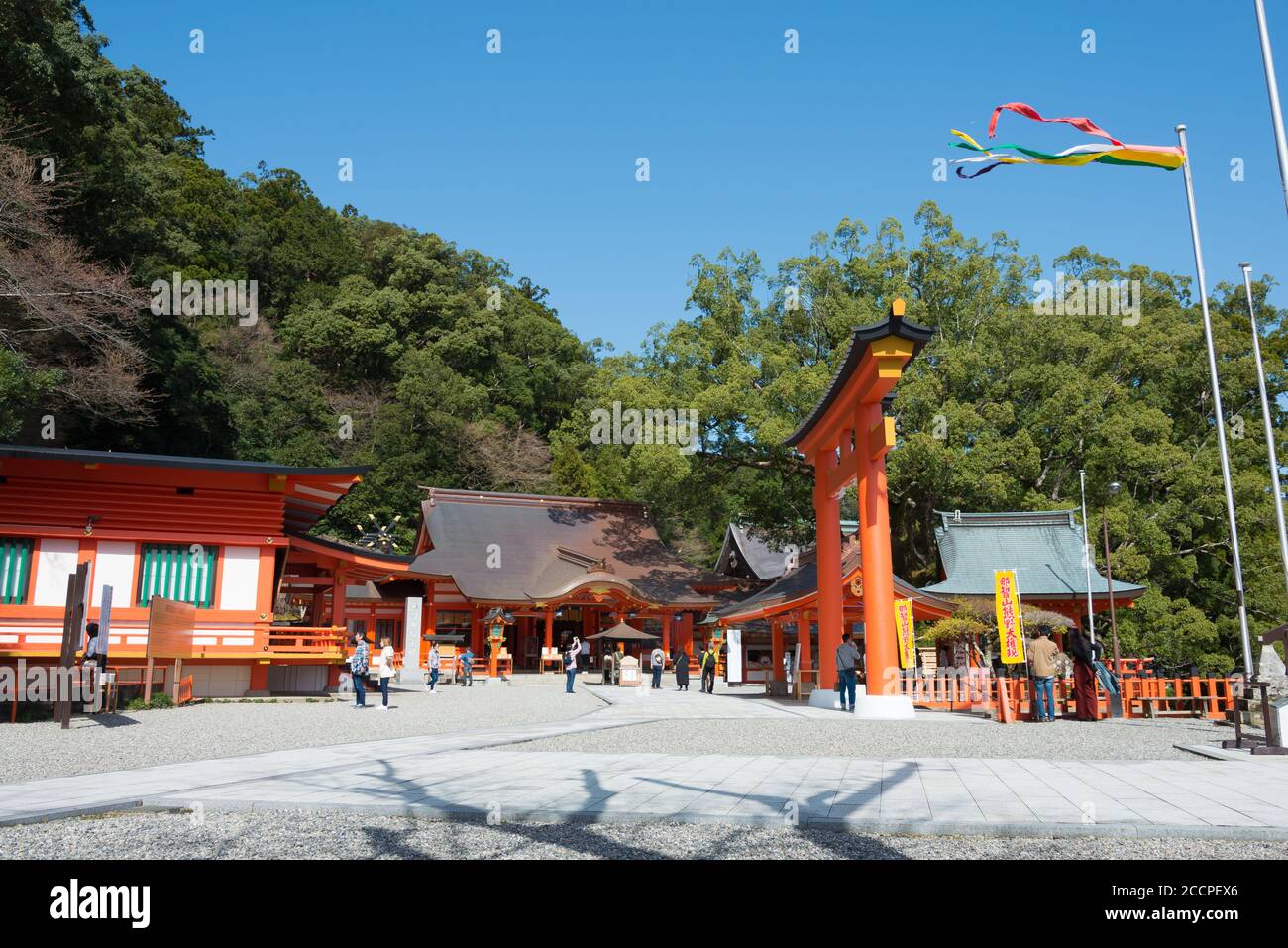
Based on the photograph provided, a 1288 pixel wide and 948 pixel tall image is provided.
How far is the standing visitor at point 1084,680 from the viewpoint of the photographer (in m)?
13.6

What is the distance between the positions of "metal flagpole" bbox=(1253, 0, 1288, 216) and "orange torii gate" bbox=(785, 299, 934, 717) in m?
5.08

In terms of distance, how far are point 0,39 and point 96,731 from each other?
1784 cm

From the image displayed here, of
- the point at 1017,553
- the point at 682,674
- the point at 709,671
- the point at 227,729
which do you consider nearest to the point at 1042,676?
the point at 709,671

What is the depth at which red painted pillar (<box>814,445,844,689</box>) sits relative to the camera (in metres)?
17.2

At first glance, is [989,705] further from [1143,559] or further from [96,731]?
[96,731]

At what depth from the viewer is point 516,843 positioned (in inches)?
201

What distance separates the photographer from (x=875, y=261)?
2845 cm

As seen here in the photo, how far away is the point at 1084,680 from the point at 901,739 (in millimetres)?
4404

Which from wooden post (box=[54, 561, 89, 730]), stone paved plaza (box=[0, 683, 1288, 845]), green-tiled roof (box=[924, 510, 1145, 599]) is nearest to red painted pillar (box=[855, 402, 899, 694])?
stone paved plaza (box=[0, 683, 1288, 845])

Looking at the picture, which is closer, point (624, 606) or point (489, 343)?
point (624, 606)

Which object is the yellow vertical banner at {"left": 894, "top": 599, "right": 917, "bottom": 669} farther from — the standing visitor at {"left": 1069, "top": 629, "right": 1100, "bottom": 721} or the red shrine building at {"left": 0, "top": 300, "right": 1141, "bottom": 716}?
the standing visitor at {"left": 1069, "top": 629, "right": 1100, "bottom": 721}

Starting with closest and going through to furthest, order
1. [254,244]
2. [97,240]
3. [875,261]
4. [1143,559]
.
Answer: [1143,559] → [97,240] → [875,261] → [254,244]
